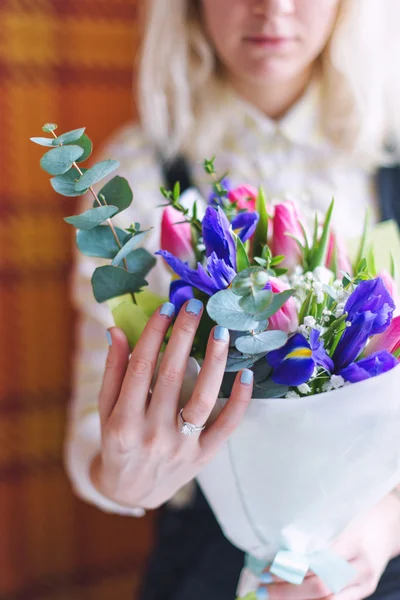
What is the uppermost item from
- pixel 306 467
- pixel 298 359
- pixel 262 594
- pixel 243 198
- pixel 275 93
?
pixel 275 93

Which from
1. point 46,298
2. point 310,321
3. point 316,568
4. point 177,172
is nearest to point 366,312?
point 310,321

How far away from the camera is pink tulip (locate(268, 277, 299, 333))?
0.44m

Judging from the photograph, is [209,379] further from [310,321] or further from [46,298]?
[46,298]

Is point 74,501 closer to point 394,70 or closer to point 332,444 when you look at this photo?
point 332,444

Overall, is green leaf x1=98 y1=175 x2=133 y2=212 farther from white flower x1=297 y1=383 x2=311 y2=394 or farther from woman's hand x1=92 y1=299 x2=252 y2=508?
white flower x1=297 y1=383 x2=311 y2=394

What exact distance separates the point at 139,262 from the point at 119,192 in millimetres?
68

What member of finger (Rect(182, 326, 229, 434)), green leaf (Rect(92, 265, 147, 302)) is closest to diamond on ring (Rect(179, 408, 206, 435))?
finger (Rect(182, 326, 229, 434))

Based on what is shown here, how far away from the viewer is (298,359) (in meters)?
0.42

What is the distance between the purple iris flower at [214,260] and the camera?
42 cm

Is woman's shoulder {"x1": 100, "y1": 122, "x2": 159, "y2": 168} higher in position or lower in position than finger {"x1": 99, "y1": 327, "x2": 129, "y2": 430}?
higher

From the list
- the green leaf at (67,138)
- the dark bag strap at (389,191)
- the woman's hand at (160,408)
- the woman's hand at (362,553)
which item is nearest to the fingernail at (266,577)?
the woman's hand at (362,553)

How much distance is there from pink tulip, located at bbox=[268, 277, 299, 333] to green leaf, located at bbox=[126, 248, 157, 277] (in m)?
0.13

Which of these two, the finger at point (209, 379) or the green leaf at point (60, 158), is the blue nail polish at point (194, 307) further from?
the green leaf at point (60, 158)

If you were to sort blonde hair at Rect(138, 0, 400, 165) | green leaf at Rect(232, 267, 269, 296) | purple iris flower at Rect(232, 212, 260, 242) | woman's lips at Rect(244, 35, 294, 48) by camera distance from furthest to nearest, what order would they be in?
blonde hair at Rect(138, 0, 400, 165) → woman's lips at Rect(244, 35, 294, 48) → purple iris flower at Rect(232, 212, 260, 242) → green leaf at Rect(232, 267, 269, 296)
